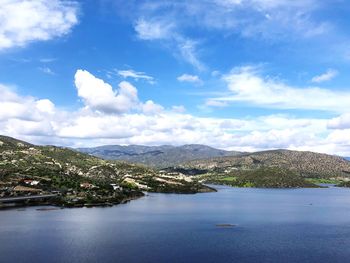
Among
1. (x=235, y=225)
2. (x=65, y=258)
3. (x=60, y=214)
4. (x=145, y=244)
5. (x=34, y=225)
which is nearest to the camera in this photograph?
(x=65, y=258)

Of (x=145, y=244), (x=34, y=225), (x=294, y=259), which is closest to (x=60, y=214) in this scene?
(x=34, y=225)

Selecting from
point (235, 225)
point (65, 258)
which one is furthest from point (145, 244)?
point (235, 225)

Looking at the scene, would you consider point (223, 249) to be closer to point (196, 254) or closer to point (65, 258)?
point (196, 254)

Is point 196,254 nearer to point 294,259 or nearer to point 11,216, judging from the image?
point 294,259

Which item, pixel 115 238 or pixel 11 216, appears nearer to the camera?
pixel 115 238

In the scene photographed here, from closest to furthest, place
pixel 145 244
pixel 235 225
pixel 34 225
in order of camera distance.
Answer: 1. pixel 145 244
2. pixel 34 225
3. pixel 235 225

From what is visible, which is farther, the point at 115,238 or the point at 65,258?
the point at 115,238
